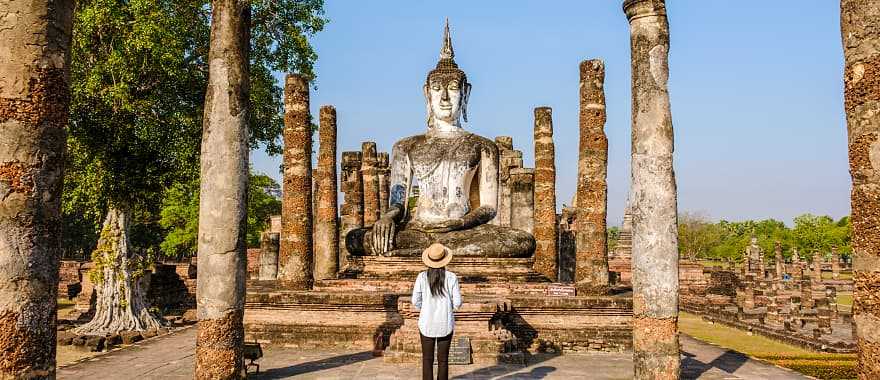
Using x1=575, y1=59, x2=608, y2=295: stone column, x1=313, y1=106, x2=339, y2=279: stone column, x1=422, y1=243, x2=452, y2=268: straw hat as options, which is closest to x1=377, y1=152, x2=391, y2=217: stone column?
x1=313, y1=106, x2=339, y2=279: stone column

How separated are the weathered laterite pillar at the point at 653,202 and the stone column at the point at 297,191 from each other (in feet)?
22.4

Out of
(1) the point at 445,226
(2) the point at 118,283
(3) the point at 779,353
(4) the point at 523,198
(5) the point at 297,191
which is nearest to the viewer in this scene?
(1) the point at 445,226

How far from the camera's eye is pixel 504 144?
2197 centimetres

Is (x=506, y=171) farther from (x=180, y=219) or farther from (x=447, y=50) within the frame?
(x=180, y=219)

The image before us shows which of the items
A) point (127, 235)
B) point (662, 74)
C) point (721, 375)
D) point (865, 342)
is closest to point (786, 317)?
point (721, 375)

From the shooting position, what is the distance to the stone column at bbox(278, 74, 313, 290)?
13.2m

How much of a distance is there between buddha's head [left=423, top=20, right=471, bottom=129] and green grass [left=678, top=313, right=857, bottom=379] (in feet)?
20.9

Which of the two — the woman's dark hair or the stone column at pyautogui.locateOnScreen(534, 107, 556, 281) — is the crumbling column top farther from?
the stone column at pyautogui.locateOnScreen(534, 107, 556, 281)

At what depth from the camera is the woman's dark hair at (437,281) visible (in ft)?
21.1

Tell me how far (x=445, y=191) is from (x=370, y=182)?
361 inches

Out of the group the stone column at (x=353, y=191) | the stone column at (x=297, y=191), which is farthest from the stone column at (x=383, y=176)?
the stone column at (x=297, y=191)

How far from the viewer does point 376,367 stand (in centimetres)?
850

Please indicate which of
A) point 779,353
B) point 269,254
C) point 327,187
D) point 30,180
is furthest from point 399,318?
point 269,254

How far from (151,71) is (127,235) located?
3481 millimetres
